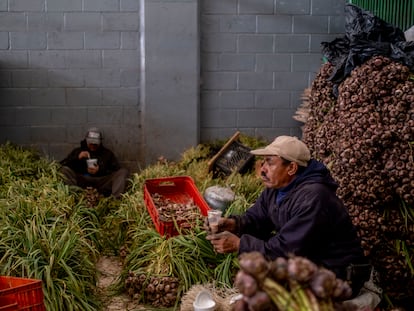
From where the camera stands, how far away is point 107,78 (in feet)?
28.4

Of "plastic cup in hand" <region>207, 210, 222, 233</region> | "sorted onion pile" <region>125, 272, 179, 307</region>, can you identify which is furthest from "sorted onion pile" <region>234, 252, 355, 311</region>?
"sorted onion pile" <region>125, 272, 179, 307</region>

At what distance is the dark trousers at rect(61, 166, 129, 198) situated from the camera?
782cm

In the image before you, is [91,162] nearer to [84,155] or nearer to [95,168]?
[95,168]

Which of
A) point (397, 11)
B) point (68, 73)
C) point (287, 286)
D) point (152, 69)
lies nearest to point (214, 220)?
point (287, 286)

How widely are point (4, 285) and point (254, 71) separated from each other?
5.41m

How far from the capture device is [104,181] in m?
8.02

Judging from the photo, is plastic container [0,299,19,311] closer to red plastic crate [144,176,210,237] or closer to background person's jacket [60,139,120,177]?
red plastic crate [144,176,210,237]

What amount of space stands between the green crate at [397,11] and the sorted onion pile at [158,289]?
3.68m

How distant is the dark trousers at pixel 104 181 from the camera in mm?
7820

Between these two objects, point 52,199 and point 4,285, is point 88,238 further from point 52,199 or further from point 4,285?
point 4,285

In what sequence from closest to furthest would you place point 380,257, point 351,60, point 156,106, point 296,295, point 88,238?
point 296,295, point 380,257, point 351,60, point 88,238, point 156,106

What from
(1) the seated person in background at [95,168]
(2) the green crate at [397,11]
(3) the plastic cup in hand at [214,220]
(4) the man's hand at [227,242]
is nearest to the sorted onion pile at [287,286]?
(4) the man's hand at [227,242]

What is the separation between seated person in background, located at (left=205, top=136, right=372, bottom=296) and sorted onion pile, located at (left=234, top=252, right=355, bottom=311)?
156 centimetres

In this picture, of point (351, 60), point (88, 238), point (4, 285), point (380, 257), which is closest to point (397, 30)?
point (351, 60)
